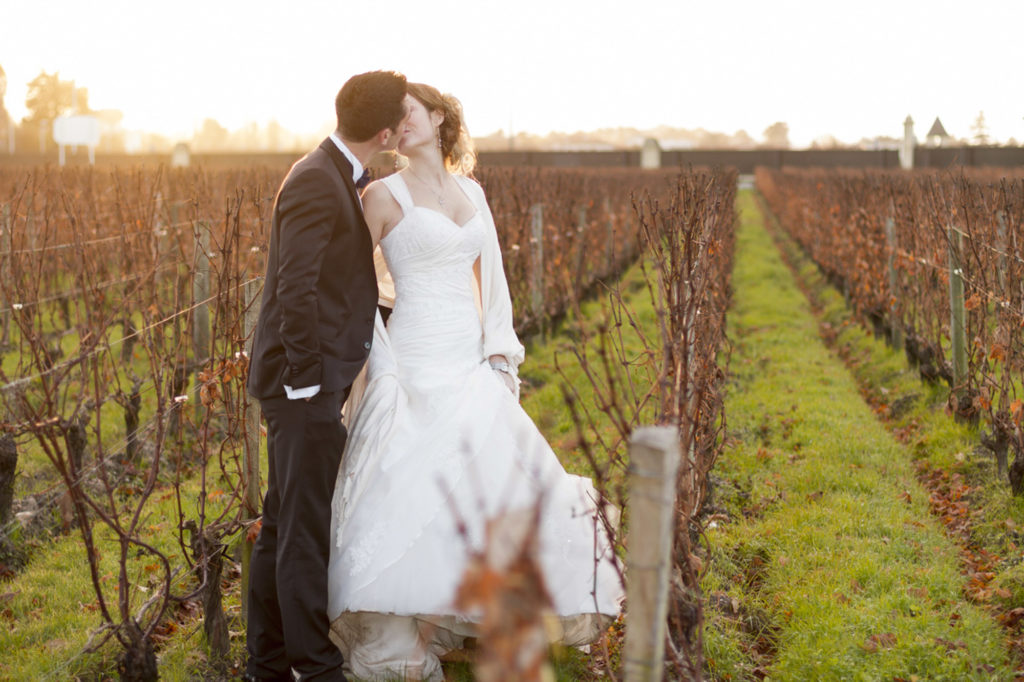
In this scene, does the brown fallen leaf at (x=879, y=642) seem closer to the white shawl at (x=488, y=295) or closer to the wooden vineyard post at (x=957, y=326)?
the white shawl at (x=488, y=295)

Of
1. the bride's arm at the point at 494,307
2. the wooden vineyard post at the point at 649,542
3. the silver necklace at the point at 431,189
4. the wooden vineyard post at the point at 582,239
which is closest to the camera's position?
the wooden vineyard post at the point at 649,542

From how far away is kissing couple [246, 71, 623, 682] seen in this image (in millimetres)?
2941

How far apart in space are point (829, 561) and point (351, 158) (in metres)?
2.79

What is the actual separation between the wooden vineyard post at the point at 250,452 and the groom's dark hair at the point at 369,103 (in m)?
0.88

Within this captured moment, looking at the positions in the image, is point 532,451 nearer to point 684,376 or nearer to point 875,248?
point 684,376

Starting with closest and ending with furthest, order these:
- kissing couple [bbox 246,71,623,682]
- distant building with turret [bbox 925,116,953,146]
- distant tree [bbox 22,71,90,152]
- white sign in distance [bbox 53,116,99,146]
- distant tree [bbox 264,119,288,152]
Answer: kissing couple [bbox 246,71,623,682]
distant building with turret [bbox 925,116,953,146]
white sign in distance [bbox 53,116,99,146]
distant tree [bbox 22,71,90,152]
distant tree [bbox 264,119,288,152]

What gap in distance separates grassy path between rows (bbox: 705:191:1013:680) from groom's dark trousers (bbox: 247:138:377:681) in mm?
1522

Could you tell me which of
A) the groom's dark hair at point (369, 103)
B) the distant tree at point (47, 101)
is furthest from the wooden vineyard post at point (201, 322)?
the distant tree at point (47, 101)

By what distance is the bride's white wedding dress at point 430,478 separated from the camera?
122 inches

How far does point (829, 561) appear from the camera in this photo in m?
4.31

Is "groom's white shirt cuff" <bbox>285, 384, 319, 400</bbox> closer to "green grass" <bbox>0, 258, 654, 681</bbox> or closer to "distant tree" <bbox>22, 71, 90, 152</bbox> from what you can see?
"green grass" <bbox>0, 258, 654, 681</bbox>

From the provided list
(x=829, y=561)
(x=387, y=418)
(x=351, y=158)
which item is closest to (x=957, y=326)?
(x=829, y=561)

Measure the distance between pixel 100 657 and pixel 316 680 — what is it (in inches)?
39.3

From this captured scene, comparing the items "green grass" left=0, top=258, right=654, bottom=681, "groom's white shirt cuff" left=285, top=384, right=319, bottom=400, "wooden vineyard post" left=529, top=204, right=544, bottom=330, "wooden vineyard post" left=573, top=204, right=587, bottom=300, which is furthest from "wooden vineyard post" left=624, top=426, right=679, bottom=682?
"wooden vineyard post" left=573, top=204, right=587, bottom=300
